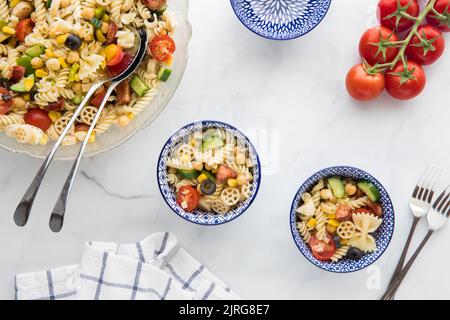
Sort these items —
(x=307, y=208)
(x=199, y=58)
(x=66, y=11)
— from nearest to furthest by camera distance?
1. (x=66, y=11)
2. (x=307, y=208)
3. (x=199, y=58)

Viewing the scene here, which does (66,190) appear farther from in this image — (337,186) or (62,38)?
(337,186)

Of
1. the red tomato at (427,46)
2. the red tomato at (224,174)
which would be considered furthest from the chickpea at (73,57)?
the red tomato at (427,46)

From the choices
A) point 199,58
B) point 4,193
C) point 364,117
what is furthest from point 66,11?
point 364,117

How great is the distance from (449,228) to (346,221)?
534mm

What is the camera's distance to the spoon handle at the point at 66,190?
229 centimetres

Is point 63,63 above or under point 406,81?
under

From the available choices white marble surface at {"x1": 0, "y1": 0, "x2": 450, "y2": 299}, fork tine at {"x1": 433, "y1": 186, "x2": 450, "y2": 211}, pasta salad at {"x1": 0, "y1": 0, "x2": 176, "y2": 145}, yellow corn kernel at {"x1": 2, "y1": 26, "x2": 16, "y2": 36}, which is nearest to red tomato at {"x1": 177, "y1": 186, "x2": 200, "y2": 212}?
white marble surface at {"x1": 0, "y1": 0, "x2": 450, "y2": 299}

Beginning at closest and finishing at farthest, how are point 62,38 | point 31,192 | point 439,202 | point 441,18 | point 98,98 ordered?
point 31,192 → point 62,38 → point 98,98 → point 441,18 → point 439,202

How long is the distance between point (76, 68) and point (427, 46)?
1503mm

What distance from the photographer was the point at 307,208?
267cm

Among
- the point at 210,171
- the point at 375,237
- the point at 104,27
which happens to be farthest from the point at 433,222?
the point at 104,27

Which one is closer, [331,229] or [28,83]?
[28,83]

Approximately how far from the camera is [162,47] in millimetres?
2486
